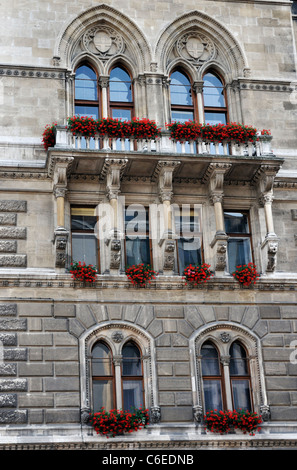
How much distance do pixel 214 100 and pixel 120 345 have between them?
26.8ft

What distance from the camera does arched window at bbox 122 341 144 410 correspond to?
24.7 meters

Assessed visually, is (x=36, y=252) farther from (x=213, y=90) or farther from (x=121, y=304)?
(x=213, y=90)

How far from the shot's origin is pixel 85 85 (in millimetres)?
28281

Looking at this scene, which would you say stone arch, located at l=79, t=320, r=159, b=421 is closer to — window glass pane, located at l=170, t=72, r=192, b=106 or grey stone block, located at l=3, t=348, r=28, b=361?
grey stone block, located at l=3, t=348, r=28, b=361

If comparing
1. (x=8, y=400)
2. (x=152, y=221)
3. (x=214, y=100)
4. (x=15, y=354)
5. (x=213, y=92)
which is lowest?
(x=8, y=400)

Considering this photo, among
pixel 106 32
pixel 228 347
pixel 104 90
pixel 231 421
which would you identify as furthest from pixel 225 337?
pixel 106 32

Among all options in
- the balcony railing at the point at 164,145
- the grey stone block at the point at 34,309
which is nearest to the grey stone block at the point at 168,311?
the grey stone block at the point at 34,309

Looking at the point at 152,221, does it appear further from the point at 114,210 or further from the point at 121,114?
the point at 121,114

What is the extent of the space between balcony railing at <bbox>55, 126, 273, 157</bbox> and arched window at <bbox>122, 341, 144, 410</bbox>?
17.2 ft

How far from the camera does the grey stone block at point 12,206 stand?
25969mm

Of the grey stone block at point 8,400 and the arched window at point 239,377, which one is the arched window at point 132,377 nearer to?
the arched window at point 239,377

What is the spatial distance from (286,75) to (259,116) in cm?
172

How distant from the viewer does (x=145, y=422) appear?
24062mm
